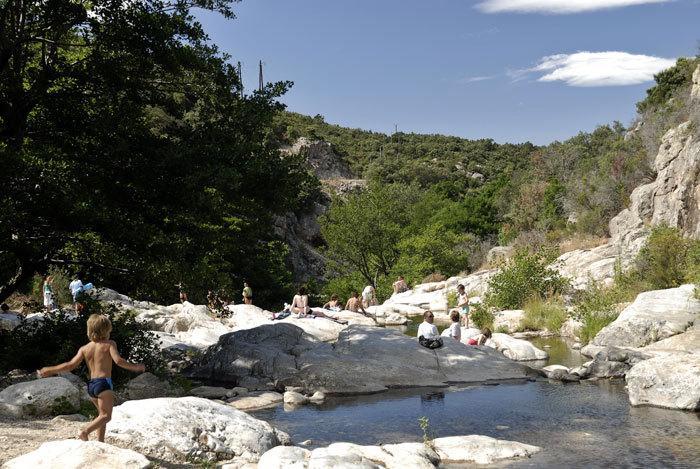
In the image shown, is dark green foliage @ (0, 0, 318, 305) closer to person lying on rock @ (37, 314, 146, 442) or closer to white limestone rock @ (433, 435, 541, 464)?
person lying on rock @ (37, 314, 146, 442)

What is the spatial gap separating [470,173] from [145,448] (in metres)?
100

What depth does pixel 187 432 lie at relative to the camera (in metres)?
9.64

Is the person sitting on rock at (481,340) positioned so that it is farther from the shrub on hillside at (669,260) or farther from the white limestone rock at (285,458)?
the white limestone rock at (285,458)

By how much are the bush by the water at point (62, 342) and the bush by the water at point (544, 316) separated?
626 inches

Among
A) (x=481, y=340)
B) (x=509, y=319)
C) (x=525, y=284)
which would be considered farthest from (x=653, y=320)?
(x=525, y=284)

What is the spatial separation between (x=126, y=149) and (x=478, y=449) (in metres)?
9.34

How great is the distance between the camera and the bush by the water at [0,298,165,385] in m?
14.5

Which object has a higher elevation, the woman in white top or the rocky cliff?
the rocky cliff

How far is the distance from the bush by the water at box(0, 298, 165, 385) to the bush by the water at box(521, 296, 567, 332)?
1591 cm

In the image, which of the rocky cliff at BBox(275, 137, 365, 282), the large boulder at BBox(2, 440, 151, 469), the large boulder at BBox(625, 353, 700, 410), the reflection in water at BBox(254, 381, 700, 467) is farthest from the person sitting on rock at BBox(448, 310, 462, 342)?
the rocky cliff at BBox(275, 137, 365, 282)

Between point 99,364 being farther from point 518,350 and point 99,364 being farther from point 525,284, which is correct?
point 525,284

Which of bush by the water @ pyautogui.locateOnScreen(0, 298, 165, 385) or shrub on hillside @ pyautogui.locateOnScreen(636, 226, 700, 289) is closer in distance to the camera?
bush by the water @ pyautogui.locateOnScreen(0, 298, 165, 385)

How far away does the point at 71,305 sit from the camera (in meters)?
30.2

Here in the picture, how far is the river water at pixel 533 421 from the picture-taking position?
10547 mm
